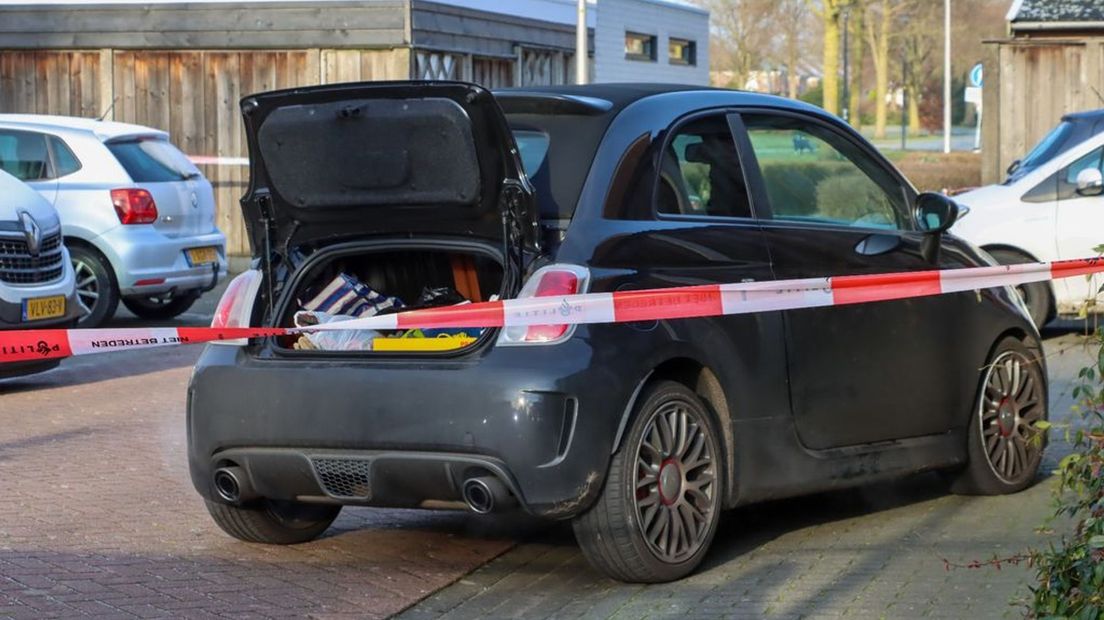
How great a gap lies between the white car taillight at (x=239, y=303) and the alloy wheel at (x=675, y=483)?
154 centimetres

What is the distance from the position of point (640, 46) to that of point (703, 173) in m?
28.0

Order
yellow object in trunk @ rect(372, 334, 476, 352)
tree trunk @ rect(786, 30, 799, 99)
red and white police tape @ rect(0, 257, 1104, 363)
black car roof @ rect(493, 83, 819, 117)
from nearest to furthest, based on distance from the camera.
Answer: red and white police tape @ rect(0, 257, 1104, 363) < yellow object in trunk @ rect(372, 334, 476, 352) < black car roof @ rect(493, 83, 819, 117) < tree trunk @ rect(786, 30, 799, 99)

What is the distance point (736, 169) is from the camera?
268 inches

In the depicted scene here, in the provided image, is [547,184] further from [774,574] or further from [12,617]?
[12,617]

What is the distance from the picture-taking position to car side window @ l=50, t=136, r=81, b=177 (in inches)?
576

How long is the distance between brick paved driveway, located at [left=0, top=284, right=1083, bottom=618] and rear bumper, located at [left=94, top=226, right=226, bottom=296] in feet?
19.1

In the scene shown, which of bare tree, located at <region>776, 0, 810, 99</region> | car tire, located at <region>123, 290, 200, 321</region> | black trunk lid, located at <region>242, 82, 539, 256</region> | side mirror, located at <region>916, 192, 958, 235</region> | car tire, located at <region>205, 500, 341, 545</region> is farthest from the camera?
bare tree, located at <region>776, 0, 810, 99</region>

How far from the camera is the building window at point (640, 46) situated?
3325 cm

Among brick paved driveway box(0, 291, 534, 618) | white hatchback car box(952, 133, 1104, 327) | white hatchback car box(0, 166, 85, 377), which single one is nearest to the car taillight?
white hatchback car box(0, 166, 85, 377)

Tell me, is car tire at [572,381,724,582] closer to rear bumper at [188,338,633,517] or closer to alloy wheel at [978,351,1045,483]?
rear bumper at [188,338,633,517]

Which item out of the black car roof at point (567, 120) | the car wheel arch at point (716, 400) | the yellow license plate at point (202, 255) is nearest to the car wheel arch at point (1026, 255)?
the yellow license plate at point (202, 255)

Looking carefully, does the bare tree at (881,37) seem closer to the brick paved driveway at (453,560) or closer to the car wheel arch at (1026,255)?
the car wheel arch at (1026,255)

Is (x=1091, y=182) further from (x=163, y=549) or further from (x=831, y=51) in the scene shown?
(x=831, y=51)

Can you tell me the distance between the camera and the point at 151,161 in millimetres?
15023
